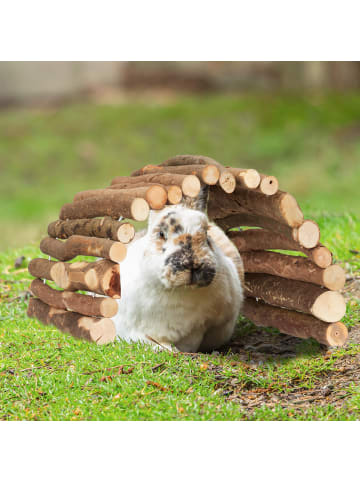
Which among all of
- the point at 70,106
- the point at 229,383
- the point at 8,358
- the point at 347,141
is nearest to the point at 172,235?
the point at 229,383

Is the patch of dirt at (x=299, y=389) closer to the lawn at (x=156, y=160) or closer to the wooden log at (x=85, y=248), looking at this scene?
the lawn at (x=156, y=160)

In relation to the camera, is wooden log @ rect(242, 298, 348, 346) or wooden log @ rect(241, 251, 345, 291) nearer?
wooden log @ rect(241, 251, 345, 291)

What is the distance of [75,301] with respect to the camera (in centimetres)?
476

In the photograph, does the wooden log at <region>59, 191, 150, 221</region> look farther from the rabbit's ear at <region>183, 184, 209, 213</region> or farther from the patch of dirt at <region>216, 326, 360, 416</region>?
the patch of dirt at <region>216, 326, 360, 416</region>

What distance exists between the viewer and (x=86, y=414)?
3.44 m

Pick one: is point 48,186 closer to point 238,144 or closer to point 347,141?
point 238,144

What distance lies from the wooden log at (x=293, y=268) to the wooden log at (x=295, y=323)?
303mm

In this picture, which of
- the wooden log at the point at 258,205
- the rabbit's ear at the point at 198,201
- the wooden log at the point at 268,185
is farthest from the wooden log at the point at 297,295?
the rabbit's ear at the point at 198,201

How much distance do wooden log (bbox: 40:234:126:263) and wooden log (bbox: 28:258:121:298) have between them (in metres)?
0.08

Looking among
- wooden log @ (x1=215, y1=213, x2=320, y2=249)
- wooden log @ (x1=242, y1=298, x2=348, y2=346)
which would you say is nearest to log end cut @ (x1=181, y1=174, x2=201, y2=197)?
wooden log @ (x1=215, y1=213, x2=320, y2=249)

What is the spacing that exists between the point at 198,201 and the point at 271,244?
0.88 metres

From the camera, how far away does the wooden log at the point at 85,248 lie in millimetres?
4113

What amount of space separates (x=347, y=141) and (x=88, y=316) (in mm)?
10060

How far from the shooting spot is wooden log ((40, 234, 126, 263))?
4113mm
